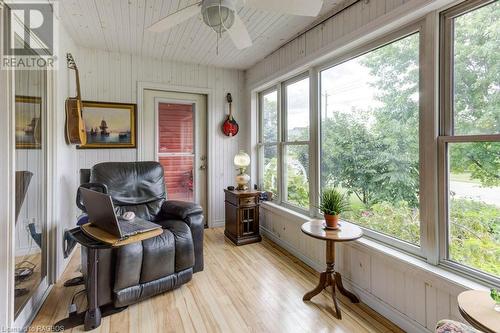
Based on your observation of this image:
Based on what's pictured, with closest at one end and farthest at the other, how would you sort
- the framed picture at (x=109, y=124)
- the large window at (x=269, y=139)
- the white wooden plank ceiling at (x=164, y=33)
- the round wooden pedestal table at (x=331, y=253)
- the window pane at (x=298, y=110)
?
the round wooden pedestal table at (x=331, y=253) < the white wooden plank ceiling at (x=164, y=33) < the window pane at (x=298, y=110) < the framed picture at (x=109, y=124) < the large window at (x=269, y=139)

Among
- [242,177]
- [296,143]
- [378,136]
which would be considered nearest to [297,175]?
[296,143]

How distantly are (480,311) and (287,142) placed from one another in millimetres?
2473

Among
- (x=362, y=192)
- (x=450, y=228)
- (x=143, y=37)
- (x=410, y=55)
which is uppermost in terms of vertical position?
(x=143, y=37)

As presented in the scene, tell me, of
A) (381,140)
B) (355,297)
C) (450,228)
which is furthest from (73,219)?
(450,228)

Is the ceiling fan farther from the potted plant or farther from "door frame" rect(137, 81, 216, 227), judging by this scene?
"door frame" rect(137, 81, 216, 227)

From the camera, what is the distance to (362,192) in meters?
2.32

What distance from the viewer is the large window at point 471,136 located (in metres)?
1.46

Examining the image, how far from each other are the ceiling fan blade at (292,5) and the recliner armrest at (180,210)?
1785 millimetres

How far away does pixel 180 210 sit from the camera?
255 cm

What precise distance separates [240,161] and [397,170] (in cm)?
206

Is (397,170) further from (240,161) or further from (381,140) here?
(240,161)

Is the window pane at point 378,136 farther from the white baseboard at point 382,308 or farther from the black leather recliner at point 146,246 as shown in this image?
the black leather recliner at point 146,246

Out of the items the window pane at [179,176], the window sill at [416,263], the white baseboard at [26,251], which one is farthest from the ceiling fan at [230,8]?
the window pane at [179,176]

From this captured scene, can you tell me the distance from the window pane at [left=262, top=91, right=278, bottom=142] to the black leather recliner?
5.36 feet
